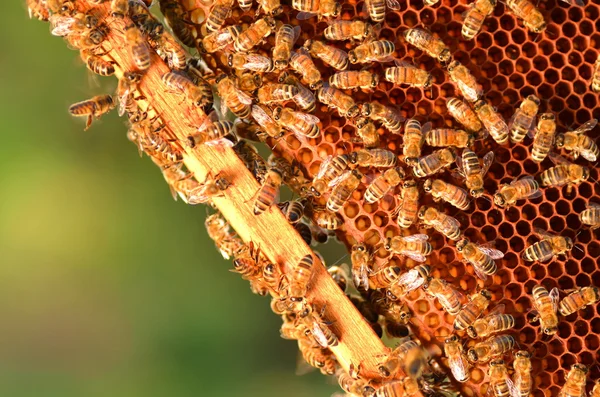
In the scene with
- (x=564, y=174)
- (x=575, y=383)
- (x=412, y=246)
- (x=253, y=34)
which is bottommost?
(x=575, y=383)

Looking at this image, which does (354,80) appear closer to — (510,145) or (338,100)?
(338,100)

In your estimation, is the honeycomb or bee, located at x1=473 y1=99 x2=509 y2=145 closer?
bee, located at x1=473 y1=99 x2=509 y2=145

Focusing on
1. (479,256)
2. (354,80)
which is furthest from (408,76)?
(479,256)

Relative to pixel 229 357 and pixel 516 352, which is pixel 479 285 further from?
pixel 229 357

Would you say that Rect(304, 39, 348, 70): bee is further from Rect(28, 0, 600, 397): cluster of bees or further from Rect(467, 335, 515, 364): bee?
Rect(467, 335, 515, 364): bee

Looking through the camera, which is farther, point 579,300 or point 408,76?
point 408,76

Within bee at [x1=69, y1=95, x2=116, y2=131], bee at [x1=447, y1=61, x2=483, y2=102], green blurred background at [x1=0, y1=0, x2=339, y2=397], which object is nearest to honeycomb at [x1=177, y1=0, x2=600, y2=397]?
bee at [x1=447, y1=61, x2=483, y2=102]
